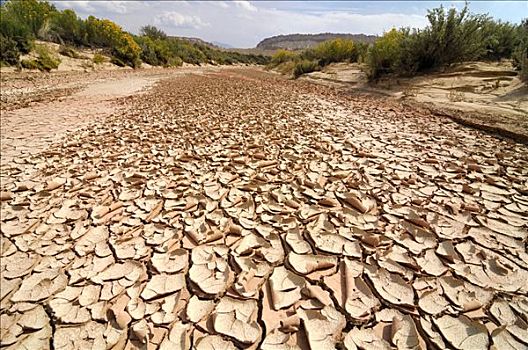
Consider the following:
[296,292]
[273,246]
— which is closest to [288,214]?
[273,246]

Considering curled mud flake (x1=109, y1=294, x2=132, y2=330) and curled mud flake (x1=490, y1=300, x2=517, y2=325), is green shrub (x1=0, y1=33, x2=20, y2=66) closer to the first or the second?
curled mud flake (x1=109, y1=294, x2=132, y2=330)

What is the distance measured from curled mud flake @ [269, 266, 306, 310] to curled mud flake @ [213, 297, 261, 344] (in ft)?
0.29

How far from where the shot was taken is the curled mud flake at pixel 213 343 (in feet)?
2.75

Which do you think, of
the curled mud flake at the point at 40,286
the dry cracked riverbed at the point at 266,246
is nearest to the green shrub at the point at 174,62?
the dry cracked riverbed at the point at 266,246

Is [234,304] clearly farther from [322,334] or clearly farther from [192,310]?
[322,334]

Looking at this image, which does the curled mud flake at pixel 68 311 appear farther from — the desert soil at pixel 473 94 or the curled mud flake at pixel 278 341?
the desert soil at pixel 473 94

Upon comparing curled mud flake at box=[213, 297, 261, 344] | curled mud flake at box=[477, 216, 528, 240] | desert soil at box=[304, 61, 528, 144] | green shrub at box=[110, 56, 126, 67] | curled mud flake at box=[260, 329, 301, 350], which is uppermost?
green shrub at box=[110, 56, 126, 67]

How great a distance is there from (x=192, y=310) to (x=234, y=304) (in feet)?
0.51

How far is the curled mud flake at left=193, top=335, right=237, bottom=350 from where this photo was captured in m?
0.84

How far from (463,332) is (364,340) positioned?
→ 333mm

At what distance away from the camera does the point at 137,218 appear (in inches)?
60.1

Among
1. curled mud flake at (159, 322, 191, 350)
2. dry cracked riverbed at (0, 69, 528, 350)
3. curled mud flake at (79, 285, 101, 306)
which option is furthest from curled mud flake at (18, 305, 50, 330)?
curled mud flake at (159, 322, 191, 350)

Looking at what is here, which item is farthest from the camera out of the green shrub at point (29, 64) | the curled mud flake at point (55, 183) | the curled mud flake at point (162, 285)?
the green shrub at point (29, 64)

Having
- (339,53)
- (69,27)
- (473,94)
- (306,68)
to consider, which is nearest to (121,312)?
(473,94)
